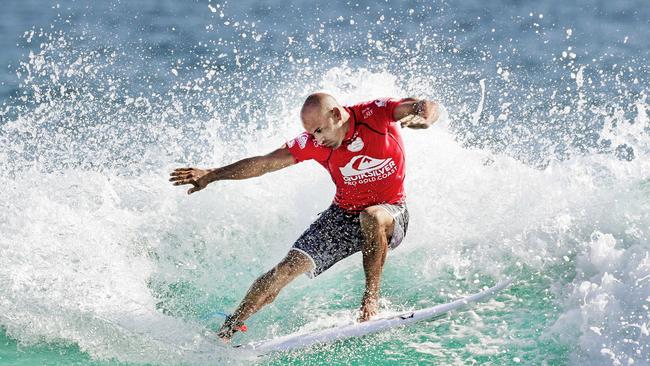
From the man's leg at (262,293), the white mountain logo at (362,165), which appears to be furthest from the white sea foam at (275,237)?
the white mountain logo at (362,165)

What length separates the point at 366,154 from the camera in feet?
20.5

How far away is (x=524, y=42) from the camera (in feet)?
47.4

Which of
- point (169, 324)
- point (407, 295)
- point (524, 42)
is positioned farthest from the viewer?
point (524, 42)

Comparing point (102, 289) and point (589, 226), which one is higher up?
point (102, 289)

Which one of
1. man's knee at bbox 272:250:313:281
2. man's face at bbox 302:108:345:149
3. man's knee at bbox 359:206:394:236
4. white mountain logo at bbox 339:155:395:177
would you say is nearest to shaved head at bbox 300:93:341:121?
man's face at bbox 302:108:345:149

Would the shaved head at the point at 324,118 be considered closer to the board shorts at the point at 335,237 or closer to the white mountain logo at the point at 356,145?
the white mountain logo at the point at 356,145

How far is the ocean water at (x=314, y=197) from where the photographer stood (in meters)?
6.31

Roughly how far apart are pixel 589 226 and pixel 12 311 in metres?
4.68

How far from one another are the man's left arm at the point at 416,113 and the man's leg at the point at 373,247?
70cm

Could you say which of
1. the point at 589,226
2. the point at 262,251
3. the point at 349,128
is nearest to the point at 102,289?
the point at 262,251

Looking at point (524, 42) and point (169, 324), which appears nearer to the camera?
point (169, 324)

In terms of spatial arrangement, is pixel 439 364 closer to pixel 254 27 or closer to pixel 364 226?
pixel 364 226

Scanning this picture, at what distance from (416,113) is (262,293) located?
1.69 meters

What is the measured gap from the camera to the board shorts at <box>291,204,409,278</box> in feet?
21.4
